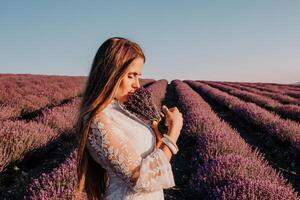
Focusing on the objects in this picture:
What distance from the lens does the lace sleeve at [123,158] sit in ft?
5.69

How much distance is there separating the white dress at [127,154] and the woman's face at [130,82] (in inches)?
1.5

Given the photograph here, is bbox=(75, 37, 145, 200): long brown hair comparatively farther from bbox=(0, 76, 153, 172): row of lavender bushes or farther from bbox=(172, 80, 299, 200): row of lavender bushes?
bbox=(0, 76, 153, 172): row of lavender bushes

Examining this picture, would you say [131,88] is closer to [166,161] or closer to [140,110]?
[140,110]

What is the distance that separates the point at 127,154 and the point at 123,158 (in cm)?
2

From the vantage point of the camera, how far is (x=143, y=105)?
6.11ft

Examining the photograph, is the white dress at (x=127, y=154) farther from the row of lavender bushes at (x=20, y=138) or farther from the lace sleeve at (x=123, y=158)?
the row of lavender bushes at (x=20, y=138)

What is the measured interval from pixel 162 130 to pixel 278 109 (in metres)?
12.8

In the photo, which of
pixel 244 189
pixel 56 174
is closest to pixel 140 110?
pixel 244 189

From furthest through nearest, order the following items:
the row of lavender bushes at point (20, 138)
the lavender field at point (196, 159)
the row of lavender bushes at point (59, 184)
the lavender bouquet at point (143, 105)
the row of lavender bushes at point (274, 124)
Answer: the row of lavender bushes at point (274, 124) → the row of lavender bushes at point (20, 138) → the lavender field at point (196, 159) → the row of lavender bushes at point (59, 184) → the lavender bouquet at point (143, 105)

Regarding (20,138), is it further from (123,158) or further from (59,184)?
(123,158)

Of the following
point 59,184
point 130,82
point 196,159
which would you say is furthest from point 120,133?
point 196,159

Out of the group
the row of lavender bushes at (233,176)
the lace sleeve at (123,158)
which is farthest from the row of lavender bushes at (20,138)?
the lace sleeve at (123,158)

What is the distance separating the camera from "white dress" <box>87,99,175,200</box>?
1737 millimetres

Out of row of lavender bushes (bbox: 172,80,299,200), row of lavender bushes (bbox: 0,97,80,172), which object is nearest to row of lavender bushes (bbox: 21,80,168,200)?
row of lavender bushes (bbox: 0,97,80,172)
